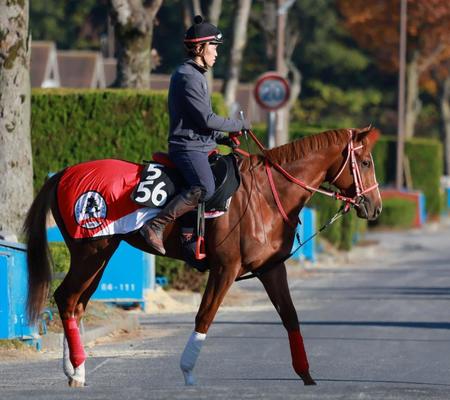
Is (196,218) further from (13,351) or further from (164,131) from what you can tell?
(164,131)

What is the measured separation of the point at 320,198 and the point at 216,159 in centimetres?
1802

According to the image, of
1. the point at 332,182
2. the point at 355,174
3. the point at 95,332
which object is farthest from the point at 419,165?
the point at 355,174

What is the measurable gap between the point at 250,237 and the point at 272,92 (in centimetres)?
1432

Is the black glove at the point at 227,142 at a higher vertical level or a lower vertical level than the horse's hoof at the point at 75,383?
higher

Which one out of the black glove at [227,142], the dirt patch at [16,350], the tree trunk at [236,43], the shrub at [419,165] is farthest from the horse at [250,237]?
the shrub at [419,165]

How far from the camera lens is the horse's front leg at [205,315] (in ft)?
34.4

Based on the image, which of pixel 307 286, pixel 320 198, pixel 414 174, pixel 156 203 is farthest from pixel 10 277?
pixel 414 174

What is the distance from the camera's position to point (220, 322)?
55.2ft

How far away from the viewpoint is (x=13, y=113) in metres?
15.7

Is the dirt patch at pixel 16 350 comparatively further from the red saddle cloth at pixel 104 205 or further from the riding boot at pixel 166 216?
the riding boot at pixel 166 216

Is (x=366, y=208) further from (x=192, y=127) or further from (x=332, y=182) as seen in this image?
(x=192, y=127)

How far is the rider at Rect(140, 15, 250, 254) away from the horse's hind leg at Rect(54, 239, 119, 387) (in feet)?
1.49

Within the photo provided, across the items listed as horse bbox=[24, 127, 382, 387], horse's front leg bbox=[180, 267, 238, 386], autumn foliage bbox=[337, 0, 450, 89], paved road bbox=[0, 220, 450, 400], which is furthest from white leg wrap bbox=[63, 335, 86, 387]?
autumn foliage bbox=[337, 0, 450, 89]

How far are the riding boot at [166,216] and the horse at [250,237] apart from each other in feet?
0.64
